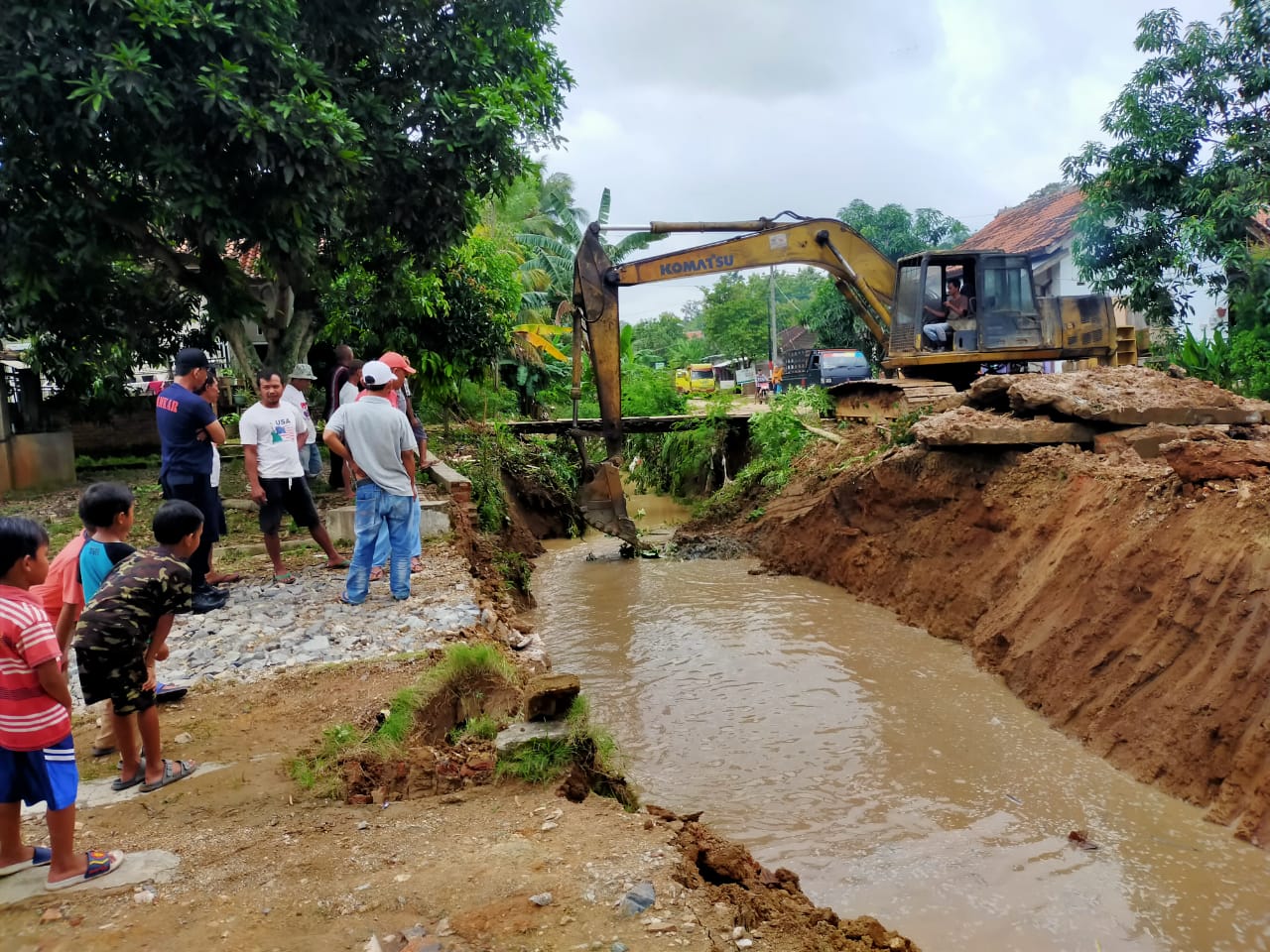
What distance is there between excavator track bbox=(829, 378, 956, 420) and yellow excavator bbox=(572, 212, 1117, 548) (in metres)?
0.03

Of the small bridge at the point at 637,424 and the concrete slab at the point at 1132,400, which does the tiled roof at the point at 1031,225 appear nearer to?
the small bridge at the point at 637,424

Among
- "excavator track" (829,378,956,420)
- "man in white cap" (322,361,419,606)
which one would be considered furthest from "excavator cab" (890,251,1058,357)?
"man in white cap" (322,361,419,606)

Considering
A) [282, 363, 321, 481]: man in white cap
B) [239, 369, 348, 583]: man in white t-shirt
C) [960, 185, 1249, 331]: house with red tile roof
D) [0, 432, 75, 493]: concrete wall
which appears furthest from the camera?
[960, 185, 1249, 331]: house with red tile roof

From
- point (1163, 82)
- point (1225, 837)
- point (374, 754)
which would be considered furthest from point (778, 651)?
point (1163, 82)

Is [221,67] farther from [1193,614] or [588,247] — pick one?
[1193,614]

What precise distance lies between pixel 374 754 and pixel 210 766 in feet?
2.48

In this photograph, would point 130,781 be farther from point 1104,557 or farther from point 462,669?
point 1104,557

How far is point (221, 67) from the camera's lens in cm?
699

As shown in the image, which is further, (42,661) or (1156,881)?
(1156,881)

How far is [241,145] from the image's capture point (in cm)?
753

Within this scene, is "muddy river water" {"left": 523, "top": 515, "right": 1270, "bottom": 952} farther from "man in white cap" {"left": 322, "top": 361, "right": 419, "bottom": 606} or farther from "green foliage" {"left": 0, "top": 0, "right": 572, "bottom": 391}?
"green foliage" {"left": 0, "top": 0, "right": 572, "bottom": 391}

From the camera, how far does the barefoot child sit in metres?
3.01

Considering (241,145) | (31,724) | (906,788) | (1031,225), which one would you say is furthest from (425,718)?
(1031,225)

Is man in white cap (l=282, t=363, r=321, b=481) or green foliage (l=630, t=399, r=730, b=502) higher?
man in white cap (l=282, t=363, r=321, b=481)
